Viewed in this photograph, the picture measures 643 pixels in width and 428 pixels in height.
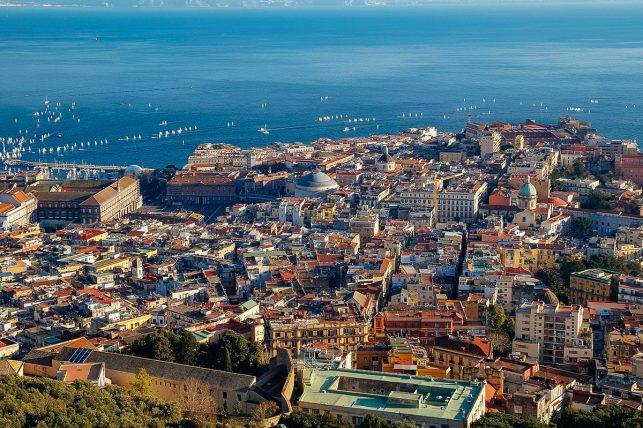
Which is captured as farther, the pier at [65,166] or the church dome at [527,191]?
A: the pier at [65,166]

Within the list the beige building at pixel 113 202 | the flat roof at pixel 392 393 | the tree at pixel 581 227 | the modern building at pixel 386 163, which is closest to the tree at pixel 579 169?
the tree at pixel 581 227

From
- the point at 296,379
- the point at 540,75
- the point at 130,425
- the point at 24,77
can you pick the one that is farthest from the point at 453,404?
the point at 24,77

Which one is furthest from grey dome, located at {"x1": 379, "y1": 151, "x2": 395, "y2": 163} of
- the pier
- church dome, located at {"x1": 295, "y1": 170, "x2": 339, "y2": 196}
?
the pier

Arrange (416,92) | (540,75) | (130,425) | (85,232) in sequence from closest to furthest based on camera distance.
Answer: (130,425) → (85,232) → (416,92) → (540,75)

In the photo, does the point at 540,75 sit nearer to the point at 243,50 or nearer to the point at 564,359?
the point at 243,50

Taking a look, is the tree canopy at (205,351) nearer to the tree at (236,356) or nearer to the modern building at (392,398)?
the tree at (236,356)

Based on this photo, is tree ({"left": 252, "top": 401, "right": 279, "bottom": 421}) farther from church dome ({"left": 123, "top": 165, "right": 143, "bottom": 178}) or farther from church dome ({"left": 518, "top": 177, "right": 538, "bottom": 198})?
church dome ({"left": 123, "top": 165, "right": 143, "bottom": 178})
